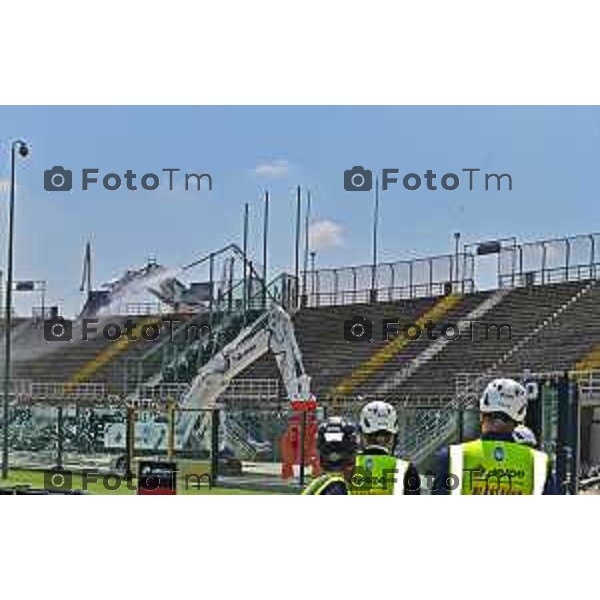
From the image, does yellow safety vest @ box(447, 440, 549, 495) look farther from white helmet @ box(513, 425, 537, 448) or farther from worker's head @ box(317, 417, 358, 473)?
worker's head @ box(317, 417, 358, 473)

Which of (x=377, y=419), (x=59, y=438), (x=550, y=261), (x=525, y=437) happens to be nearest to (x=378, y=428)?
(x=377, y=419)

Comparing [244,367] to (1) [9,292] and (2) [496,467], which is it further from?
(2) [496,467]

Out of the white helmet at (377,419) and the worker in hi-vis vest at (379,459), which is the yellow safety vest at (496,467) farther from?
the white helmet at (377,419)

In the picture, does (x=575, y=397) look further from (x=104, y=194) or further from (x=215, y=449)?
(x=104, y=194)

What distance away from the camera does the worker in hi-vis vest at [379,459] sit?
7859 millimetres

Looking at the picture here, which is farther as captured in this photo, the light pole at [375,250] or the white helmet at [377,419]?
the white helmet at [377,419]

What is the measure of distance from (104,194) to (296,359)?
1.34 metres

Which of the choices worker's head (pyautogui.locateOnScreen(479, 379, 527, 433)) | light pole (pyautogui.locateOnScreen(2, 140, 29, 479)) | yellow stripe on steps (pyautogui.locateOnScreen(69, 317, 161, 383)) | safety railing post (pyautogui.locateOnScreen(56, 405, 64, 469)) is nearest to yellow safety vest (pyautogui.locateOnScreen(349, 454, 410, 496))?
worker's head (pyautogui.locateOnScreen(479, 379, 527, 433))

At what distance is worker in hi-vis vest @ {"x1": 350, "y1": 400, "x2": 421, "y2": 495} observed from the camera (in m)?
7.86

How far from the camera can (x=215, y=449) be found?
796cm

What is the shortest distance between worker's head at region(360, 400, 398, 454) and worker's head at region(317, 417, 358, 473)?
6 centimetres

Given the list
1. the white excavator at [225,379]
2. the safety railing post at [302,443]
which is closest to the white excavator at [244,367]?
the white excavator at [225,379]

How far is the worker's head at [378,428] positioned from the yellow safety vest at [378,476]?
6 centimetres
